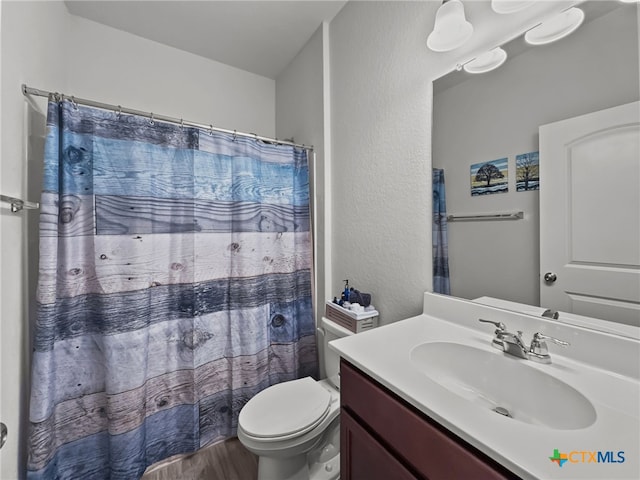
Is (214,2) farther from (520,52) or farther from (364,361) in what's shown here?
(364,361)

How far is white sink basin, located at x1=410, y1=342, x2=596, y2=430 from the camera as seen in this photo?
2.13 ft

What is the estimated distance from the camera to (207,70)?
2062mm

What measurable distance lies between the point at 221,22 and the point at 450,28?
1.45 m

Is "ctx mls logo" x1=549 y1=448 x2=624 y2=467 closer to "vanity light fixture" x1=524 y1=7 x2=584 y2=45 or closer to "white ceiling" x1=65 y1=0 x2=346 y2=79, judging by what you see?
"vanity light fixture" x1=524 y1=7 x2=584 y2=45

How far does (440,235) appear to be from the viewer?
3.74 ft

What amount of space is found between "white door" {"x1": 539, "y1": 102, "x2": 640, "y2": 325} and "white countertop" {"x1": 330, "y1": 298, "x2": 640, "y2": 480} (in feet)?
0.37

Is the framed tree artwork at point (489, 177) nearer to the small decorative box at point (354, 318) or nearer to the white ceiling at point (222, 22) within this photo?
the white ceiling at point (222, 22)

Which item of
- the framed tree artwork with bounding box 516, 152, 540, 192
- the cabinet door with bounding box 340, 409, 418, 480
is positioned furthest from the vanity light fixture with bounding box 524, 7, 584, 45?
the cabinet door with bounding box 340, 409, 418, 480

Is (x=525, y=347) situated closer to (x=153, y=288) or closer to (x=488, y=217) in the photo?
(x=488, y=217)

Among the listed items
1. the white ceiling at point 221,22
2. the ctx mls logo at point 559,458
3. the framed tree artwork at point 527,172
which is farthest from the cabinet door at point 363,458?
the white ceiling at point 221,22

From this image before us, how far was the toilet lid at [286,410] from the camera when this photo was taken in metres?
1.08

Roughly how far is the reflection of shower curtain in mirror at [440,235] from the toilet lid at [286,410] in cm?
76

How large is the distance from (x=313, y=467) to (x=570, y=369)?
1149 mm

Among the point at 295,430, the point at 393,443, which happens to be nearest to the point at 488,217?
the point at 393,443
